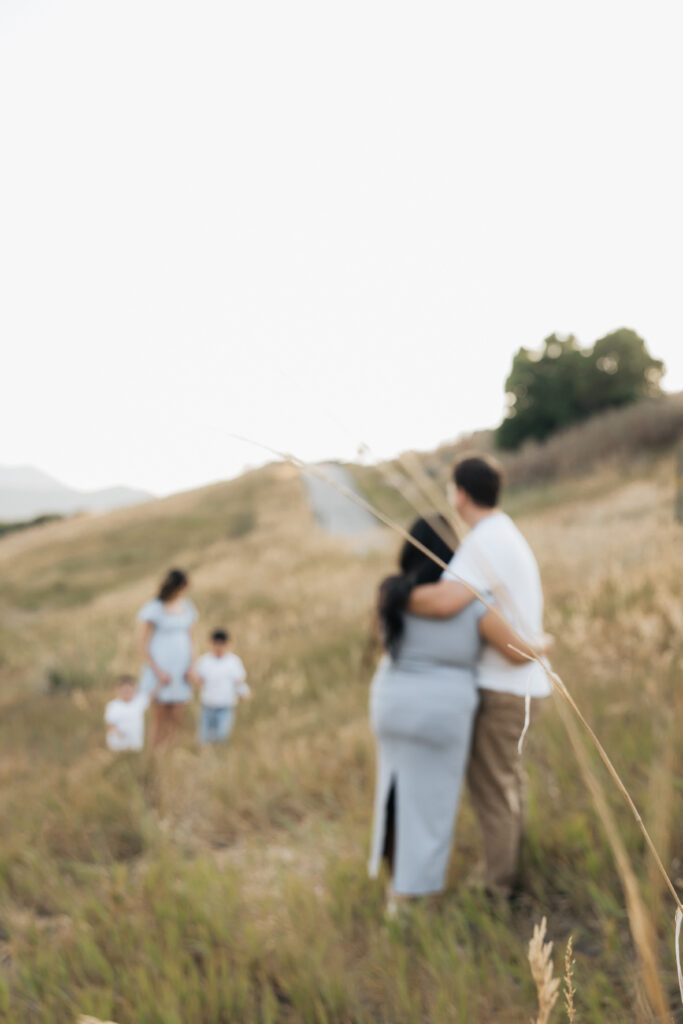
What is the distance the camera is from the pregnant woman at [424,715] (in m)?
2.85

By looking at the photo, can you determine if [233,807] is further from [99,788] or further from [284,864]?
[284,864]

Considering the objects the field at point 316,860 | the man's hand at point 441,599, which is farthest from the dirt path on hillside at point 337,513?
the man's hand at point 441,599

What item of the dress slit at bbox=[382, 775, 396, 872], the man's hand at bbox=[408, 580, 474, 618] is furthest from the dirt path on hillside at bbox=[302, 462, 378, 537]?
the man's hand at bbox=[408, 580, 474, 618]

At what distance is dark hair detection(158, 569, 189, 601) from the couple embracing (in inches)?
130

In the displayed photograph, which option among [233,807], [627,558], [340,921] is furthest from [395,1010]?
[627,558]

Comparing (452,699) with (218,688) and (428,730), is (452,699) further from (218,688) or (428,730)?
(218,688)

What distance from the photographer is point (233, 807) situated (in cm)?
450

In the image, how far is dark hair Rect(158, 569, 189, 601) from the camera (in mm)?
5938

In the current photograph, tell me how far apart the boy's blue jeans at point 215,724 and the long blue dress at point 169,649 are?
0.45 meters

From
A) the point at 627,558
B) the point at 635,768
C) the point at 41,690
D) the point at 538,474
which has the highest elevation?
the point at 538,474

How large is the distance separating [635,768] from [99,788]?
3.01 m

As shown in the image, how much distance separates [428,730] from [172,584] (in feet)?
11.6

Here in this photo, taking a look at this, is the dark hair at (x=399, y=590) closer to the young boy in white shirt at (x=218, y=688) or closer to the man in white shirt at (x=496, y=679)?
the man in white shirt at (x=496, y=679)

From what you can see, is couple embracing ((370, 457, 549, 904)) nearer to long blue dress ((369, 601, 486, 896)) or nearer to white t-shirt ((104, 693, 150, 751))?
long blue dress ((369, 601, 486, 896))
